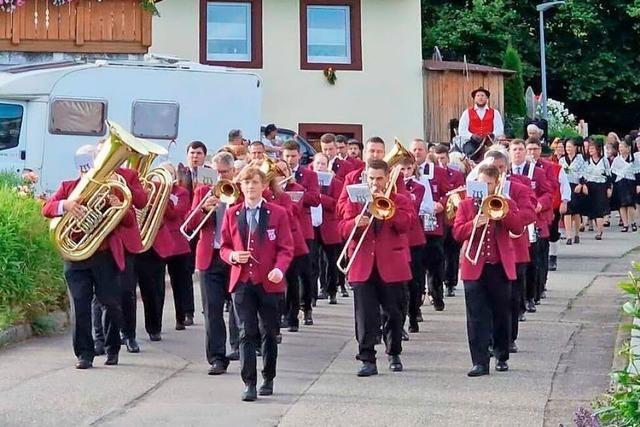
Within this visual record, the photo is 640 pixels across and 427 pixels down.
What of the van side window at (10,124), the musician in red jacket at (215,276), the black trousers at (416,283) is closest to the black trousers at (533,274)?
the black trousers at (416,283)

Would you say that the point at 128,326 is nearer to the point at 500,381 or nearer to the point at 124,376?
the point at 124,376

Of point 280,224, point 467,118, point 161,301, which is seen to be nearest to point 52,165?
point 467,118

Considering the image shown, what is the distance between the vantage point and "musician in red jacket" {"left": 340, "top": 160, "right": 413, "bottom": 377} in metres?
11.5

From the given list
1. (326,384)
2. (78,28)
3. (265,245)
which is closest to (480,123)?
(326,384)

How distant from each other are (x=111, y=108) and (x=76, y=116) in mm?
547

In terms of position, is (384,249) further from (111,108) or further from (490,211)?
(111,108)

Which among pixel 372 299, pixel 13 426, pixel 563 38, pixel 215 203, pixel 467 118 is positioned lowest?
pixel 13 426

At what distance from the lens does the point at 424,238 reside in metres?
14.3

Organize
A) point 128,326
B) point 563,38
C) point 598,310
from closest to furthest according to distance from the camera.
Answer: point 128,326 < point 598,310 < point 563,38

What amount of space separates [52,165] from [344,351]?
1024 centimetres

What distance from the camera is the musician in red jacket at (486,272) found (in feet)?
37.3

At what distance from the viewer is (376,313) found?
11.6 m

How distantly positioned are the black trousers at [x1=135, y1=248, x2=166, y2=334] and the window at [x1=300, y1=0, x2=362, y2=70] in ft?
59.5

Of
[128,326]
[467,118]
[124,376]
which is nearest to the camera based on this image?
[124,376]
